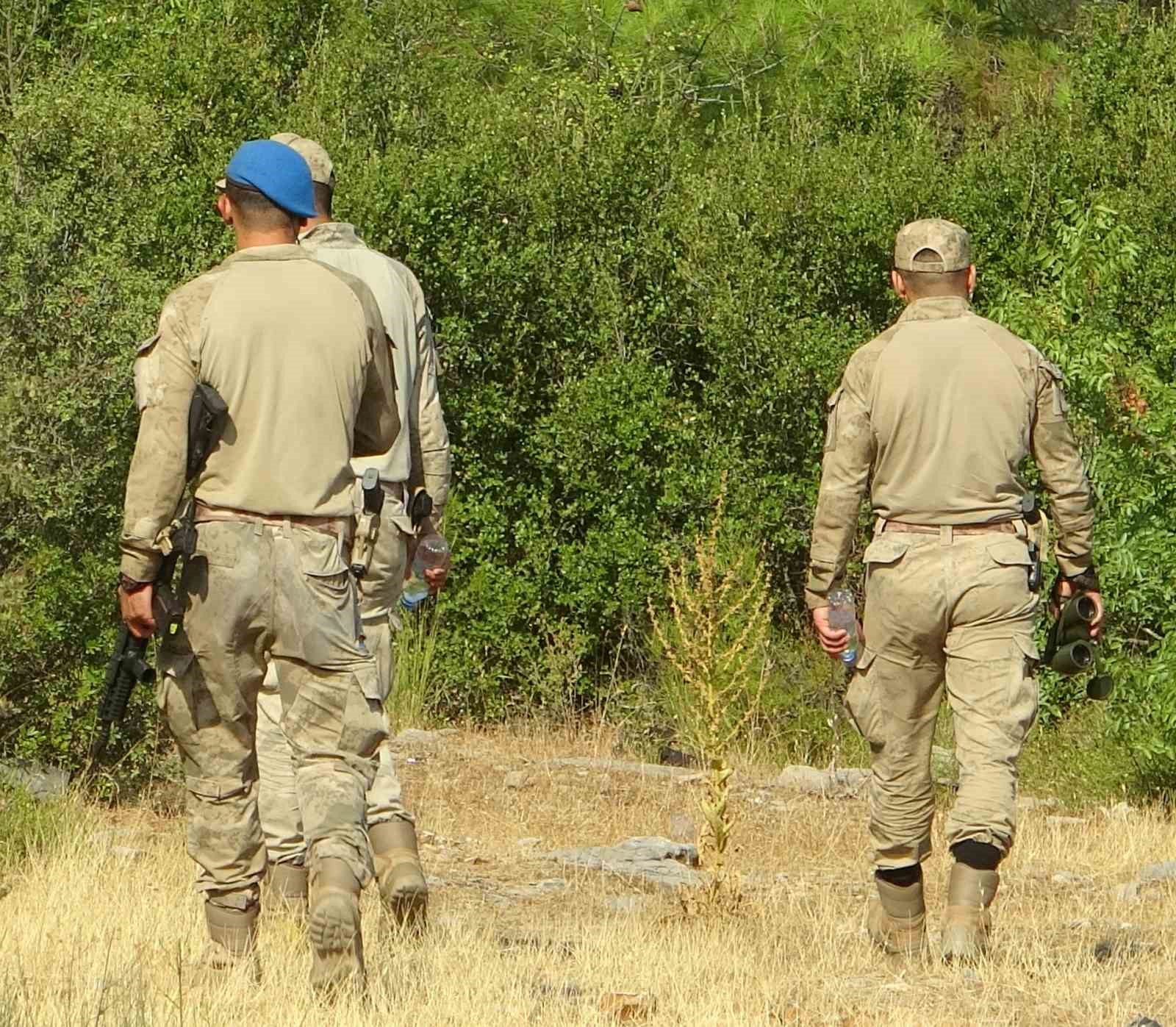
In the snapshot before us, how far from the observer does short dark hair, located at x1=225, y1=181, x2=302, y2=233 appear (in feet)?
16.2

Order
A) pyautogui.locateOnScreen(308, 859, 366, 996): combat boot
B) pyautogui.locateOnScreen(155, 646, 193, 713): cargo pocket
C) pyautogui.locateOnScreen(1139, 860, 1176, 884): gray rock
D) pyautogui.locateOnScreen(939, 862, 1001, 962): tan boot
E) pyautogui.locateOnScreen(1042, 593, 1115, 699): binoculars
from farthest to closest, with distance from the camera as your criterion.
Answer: pyautogui.locateOnScreen(1139, 860, 1176, 884): gray rock, pyautogui.locateOnScreen(1042, 593, 1115, 699): binoculars, pyautogui.locateOnScreen(939, 862, 1001, 962): tan boot, pyautogui.locateOnScreen(155, 646, 193, 713): cargo pocket, pyautogui.locateOnScreen(308, 859, 366, 996): combat boot

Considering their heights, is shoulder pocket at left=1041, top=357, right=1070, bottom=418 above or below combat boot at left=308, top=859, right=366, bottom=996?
above

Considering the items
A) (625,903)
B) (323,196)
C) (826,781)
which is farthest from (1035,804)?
(323,196)

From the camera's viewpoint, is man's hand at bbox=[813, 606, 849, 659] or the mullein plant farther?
the mullein plant

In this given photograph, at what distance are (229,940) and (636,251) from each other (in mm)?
8470

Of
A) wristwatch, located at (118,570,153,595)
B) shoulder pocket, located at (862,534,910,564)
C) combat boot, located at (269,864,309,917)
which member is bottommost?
Result: combat boot, located at (269,864,309,917)

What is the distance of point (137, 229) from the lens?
29.2 feet

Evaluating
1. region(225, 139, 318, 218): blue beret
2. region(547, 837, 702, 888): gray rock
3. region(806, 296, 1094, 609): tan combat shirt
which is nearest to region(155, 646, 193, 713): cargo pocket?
region(225, 139, 318, 218): blue beret

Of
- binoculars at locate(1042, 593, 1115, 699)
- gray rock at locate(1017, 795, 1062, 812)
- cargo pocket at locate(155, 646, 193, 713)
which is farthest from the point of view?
gray rock at locate(1017, 795, 1062, 812)

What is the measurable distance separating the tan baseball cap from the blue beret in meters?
1.80

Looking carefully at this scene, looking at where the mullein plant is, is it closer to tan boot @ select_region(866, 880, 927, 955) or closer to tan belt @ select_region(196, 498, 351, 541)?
tan boot @ select_region(866, 880, 927, 955)

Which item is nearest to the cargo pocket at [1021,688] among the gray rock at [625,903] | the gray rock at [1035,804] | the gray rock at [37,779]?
the gray rock at [625,903]

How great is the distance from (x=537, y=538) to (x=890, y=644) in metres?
7.00

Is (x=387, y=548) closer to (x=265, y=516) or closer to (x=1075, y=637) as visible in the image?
(x=265, y=516)
